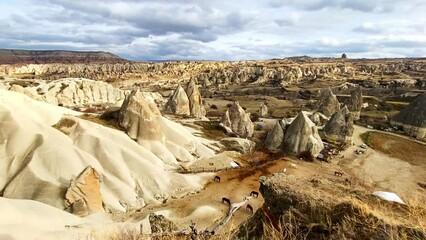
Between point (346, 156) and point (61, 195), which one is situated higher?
point (61, 195)

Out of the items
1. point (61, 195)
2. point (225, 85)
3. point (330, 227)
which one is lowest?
point (225, 85)

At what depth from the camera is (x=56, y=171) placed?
30.6m

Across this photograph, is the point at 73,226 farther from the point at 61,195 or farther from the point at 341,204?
the point at 341,204

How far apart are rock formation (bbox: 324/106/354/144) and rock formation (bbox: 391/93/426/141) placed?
12214 mm

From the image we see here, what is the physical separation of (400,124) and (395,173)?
22.7 m

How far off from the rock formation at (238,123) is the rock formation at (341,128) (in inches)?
445

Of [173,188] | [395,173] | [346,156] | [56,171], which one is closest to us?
[56,171]

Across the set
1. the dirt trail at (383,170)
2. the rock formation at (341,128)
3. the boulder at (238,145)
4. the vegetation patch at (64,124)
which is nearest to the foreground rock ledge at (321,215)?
the dirt trail at (383,170)

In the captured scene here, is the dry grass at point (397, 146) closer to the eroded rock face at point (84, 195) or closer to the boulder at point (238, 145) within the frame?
the boulder at point (238, 145)

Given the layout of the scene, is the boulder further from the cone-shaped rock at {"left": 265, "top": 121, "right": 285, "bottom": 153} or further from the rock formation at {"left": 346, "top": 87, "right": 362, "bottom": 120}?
the rock formation at {"left": 346, "top": 87, "right": 362, "bottom": 120}

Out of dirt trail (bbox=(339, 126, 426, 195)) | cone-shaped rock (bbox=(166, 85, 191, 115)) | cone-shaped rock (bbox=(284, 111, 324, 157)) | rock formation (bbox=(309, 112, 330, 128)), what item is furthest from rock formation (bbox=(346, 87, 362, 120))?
cone-shaped rock (bbox=(166, 85, 191, 115))

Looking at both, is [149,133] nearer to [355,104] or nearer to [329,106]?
[329,106]

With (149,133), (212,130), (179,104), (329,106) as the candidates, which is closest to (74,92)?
(179,104)

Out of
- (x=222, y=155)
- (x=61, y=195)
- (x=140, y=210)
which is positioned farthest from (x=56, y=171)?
(x=222, y=155)
